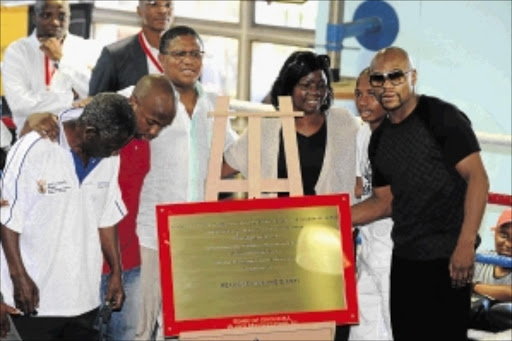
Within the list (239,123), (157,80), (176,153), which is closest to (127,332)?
(176,153)

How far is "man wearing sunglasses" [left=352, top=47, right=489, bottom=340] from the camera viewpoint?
407 cm

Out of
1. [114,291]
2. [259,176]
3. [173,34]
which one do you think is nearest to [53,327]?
[114,291]

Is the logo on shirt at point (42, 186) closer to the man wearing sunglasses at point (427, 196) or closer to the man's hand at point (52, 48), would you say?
the man wearing sunglasses at point (427, 196)

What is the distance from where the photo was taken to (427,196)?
163 inches

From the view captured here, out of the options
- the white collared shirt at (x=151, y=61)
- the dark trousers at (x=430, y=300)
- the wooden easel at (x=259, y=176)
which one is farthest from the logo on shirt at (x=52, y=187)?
the dark trousers at (x=430, y=300)

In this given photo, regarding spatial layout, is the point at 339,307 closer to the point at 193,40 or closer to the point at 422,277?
the point at 422,277

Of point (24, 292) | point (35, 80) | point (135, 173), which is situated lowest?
point (24, 292)

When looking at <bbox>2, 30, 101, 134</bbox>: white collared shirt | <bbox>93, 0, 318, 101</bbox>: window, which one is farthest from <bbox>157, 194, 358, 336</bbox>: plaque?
<bbox>93, 0, 318, 101</bbox>: window

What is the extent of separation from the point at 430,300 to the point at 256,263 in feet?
2.09

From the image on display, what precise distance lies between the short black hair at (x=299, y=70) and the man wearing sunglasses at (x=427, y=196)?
0.42 metres

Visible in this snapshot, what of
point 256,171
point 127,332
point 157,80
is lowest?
point 127,332

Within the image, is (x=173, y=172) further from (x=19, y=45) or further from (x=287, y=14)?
(x=287, y=14)

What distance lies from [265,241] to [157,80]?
0.75 meters

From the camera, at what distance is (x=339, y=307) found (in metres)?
4.34
